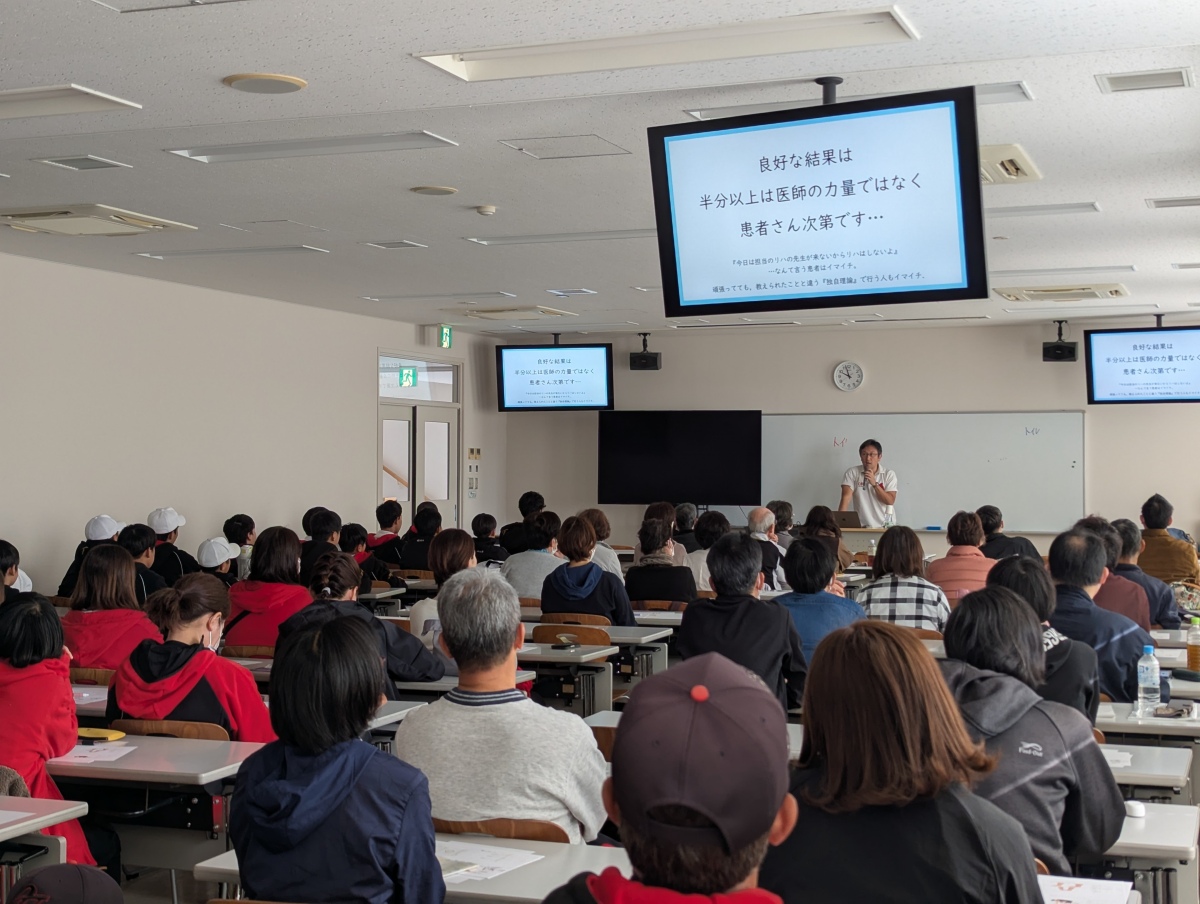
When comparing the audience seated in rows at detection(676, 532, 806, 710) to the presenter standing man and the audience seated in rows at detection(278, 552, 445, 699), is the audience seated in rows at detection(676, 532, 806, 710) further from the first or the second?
the presenter standing man

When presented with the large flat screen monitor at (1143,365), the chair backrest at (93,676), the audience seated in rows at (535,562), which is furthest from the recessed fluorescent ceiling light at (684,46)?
the large flat screen monitor at (1143,365)

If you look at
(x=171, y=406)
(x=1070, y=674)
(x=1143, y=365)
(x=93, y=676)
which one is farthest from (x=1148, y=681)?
(x=1143, y=365)

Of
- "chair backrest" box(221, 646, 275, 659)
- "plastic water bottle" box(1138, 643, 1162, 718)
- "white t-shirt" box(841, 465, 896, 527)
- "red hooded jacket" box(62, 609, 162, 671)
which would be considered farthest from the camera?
"white t-shirt" box(841, 465, 896, 527)

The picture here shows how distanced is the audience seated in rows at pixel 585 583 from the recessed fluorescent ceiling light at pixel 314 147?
86.1 inches

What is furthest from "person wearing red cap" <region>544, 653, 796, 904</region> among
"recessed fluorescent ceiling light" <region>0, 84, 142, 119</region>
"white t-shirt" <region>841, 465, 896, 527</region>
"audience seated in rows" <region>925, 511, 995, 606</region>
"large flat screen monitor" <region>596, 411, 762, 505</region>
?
"large flat screen monitor" <region>596, 411, 762, 505</region>

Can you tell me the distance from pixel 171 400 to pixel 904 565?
19.7ft

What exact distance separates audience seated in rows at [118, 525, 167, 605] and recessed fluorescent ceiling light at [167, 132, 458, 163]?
250cm

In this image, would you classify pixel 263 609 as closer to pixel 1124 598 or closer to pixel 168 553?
pixel 168 553

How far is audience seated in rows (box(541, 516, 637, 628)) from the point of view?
21.3 feet

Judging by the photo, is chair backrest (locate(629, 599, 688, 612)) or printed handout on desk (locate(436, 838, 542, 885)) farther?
chair backrest (locate(629, 599, 688, 612))

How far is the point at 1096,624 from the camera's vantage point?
4465mm

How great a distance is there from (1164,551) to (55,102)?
6843mm

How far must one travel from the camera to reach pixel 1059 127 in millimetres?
4887

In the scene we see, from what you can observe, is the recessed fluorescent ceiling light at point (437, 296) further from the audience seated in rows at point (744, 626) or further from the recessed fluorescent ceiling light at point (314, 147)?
the audience seated in rows at point (744, 626)
